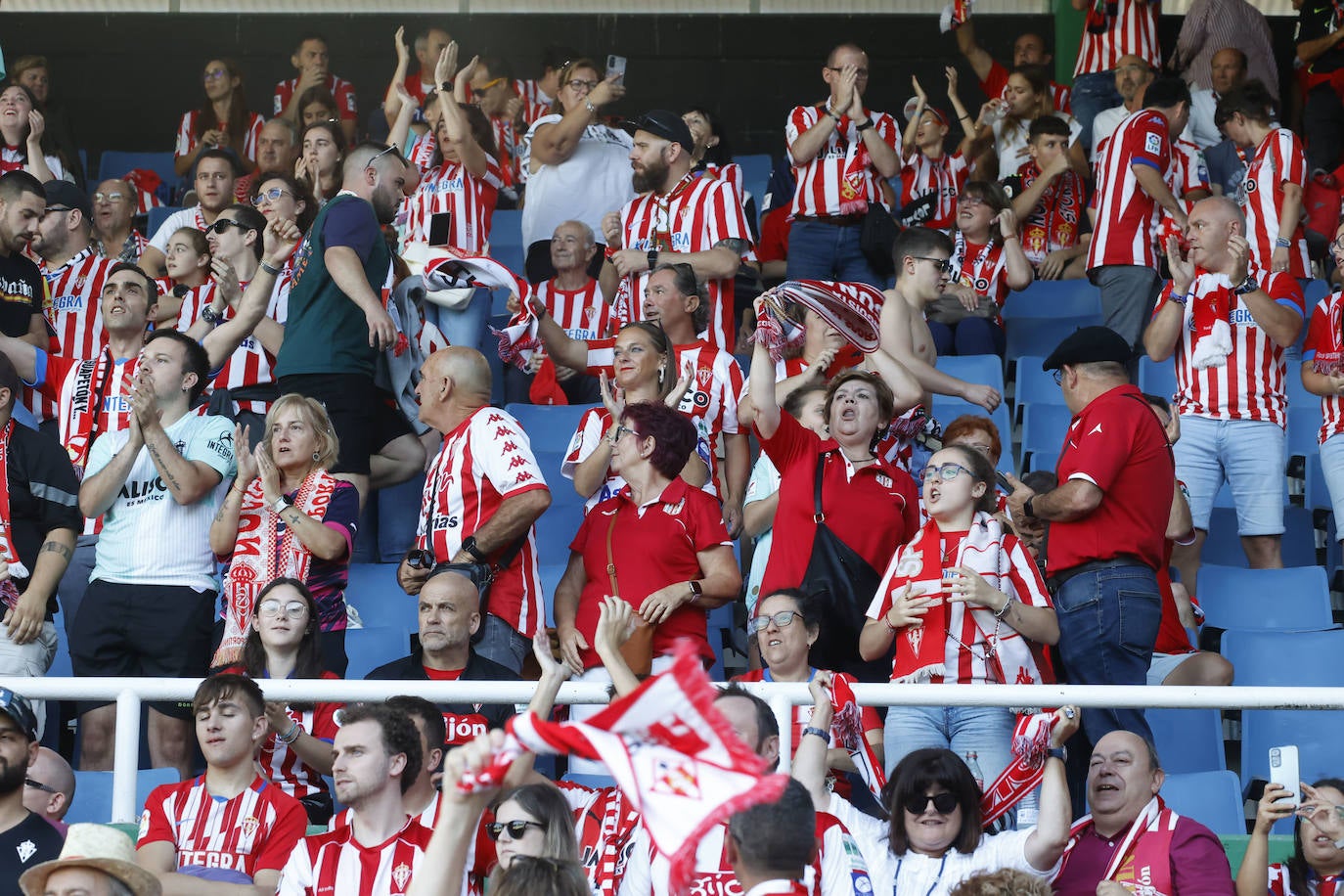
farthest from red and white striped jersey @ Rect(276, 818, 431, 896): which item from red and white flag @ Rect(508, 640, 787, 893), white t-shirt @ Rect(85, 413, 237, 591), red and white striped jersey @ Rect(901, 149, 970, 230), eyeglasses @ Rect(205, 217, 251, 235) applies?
red and white striped jersey @ Rect(901, 149, 970, 230)

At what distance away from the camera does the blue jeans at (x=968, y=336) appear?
8469 mm

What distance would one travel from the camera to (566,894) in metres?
3.55

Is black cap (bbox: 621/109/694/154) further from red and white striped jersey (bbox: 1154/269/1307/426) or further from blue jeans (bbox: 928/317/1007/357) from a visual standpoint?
red and white striped jersey (bbox: 1154/269/1307/426)

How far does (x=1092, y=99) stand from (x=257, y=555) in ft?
20.1

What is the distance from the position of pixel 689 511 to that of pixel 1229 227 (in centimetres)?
249

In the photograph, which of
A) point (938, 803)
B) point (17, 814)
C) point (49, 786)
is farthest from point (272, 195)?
point (938, 803)

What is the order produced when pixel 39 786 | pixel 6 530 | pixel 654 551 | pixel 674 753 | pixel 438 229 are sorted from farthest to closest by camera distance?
pixel 438 229 < pixel 6 530 < pixel 654 551 < pixel 39 786 < pixel 674 753

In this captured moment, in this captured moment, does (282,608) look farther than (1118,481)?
No

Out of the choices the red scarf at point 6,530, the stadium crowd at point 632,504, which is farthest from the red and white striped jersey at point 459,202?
the red scarf at point 6,530

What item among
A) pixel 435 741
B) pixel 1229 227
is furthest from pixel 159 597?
pixel 1229 227

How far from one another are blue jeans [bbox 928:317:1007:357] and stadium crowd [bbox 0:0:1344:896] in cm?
2

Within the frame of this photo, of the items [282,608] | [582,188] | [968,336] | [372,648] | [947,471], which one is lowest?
[372,648]

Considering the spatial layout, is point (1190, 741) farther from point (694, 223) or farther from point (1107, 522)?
point (694, 223)

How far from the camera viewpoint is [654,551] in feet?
18.2
